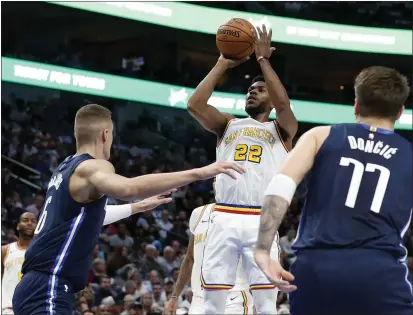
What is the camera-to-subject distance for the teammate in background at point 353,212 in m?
3.32

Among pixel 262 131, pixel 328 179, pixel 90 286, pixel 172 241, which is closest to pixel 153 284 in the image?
pixel 90 286

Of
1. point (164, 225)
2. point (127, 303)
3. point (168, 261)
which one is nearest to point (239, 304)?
point (127, 303)

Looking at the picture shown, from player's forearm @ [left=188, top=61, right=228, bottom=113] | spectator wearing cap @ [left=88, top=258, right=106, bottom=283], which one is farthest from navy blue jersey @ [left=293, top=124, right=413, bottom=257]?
spectator wearing cap @ [left=88, top=258, right=106, bottom=283]

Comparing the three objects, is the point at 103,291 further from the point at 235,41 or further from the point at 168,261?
the point at 235,41

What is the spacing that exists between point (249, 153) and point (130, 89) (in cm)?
1394

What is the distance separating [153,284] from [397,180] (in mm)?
9724

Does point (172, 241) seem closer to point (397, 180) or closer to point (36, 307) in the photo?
point (36, 307)

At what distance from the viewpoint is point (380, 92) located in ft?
11.5

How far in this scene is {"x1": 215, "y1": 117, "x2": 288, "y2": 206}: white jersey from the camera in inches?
239

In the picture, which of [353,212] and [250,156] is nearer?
[353,212]

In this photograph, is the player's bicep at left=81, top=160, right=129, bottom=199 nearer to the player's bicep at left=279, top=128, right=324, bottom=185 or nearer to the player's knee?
the player's bicep at left=279, top=128, right=324, bottom=185

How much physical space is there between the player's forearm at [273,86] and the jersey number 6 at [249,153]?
402 millimetres

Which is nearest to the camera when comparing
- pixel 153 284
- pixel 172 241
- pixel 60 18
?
pixel 153 284

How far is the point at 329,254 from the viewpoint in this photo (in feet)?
11.0
